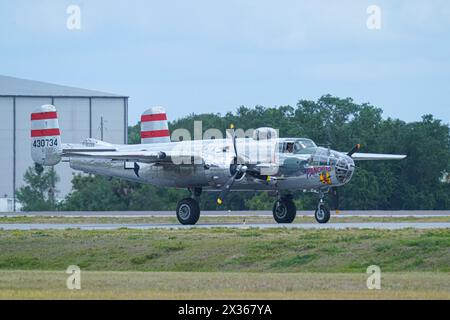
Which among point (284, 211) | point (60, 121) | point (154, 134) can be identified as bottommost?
point (284, 211)

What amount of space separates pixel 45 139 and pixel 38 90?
177 ft

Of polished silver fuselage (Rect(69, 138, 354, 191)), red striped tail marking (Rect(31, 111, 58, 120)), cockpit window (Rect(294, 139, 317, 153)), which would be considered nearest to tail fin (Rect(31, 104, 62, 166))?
red striped tail marking (Rect(31, 111, 58, 120))

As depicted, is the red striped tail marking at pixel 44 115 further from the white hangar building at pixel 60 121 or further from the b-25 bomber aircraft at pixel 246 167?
the white hangar building at pixel 60 121

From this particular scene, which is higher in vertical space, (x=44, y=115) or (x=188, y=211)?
(x=44, y=115)

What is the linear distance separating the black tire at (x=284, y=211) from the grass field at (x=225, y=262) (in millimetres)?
7964

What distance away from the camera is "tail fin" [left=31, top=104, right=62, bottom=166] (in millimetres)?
56406

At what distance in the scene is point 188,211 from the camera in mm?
50062

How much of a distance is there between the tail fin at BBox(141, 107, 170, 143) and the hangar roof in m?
48.5

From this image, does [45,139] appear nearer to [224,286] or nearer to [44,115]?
[44,115]


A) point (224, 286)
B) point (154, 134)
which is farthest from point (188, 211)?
point (224, 286)

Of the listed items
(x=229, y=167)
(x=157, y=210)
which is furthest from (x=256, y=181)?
(x=157, y=210)

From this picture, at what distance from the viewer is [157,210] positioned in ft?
280

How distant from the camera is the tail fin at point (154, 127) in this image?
2384 inches
